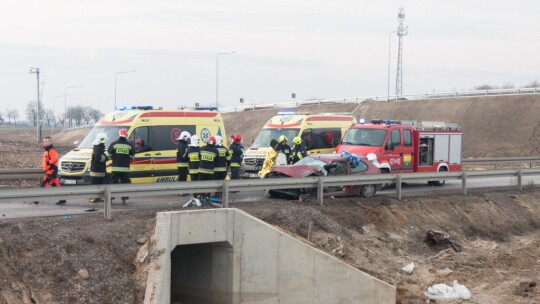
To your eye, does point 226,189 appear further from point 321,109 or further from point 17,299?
point 321,109

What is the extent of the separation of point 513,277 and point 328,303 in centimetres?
471

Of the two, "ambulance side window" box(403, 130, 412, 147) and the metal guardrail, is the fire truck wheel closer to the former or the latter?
"ambulance side window" box(403, 130, 412, 147)

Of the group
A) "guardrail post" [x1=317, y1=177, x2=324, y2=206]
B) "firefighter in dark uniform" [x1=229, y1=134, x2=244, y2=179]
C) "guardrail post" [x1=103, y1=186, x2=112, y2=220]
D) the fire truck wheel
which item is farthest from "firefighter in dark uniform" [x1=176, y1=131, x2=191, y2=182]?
the fire truck wheel

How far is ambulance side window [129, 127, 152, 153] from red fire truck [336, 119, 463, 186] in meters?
6.53

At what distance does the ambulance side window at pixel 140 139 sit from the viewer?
18000 mm

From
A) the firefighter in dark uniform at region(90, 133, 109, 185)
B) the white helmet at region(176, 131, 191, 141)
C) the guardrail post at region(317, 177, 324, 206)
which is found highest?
→ the white helmet at region(176, 131, 191, 141)

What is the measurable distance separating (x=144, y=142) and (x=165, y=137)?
0.66m

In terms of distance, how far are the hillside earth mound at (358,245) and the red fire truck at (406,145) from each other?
2.49 meters

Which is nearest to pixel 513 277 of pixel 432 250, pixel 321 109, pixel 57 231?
pixel 432 250

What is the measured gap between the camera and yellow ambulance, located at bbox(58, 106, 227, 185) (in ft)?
56.7

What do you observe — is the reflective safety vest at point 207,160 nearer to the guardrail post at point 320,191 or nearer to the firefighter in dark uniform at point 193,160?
the firefighter in dark uniform at point 193,160

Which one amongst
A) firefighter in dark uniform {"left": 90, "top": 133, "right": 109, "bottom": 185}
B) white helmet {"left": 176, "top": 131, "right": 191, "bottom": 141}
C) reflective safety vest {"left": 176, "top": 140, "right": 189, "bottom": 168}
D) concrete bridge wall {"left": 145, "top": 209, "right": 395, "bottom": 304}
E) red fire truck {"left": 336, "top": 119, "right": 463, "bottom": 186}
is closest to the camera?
concrete bridge wall {"left": 145, "top": 209, "right": 395, "bottom": 304}

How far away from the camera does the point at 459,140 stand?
2453 cm

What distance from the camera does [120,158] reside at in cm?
1563
